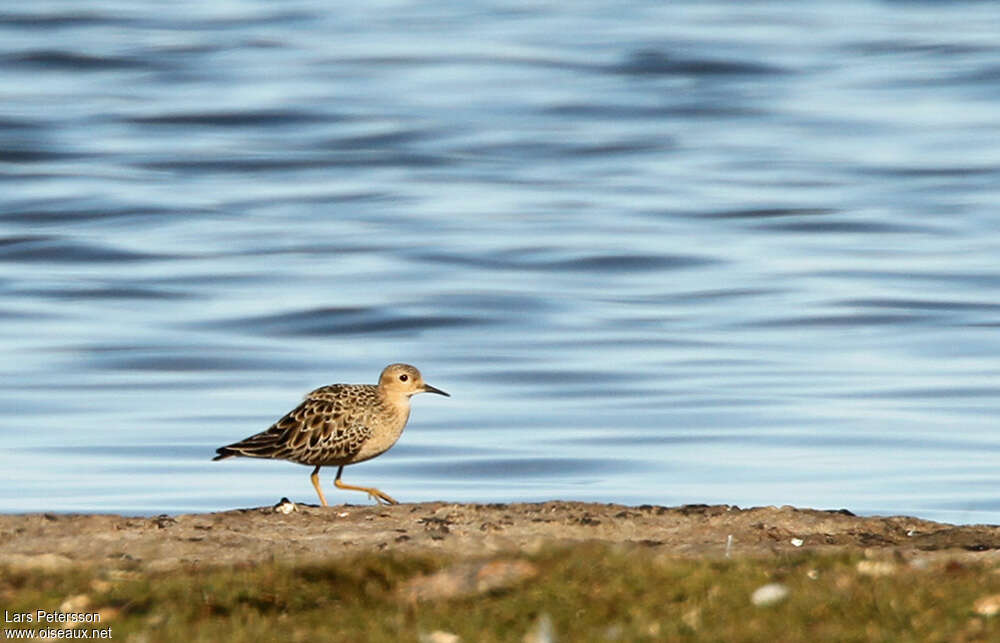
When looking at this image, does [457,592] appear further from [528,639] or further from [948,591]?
[948,591]

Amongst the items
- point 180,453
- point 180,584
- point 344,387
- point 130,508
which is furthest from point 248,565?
point 180,453

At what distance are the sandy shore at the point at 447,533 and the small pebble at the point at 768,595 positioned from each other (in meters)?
0.97

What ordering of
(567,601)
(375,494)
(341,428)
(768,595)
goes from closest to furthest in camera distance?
(768,595)
(567,601)
(375,494)
(341,428)

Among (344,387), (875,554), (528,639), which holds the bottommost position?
(528,639)

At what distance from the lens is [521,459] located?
15398 mm

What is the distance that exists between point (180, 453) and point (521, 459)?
230 cm

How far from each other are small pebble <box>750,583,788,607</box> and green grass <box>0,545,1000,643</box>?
26 mm

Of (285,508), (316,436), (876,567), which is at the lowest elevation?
(876,567)

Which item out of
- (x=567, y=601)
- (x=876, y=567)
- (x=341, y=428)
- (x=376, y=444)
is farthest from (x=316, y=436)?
(x=876, y=567)

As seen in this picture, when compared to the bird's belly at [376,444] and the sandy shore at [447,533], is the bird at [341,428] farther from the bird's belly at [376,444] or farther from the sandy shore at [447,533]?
the sandy shore at [447,533]

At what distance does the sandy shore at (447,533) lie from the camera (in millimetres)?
8516

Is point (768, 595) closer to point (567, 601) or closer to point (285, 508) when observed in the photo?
point (567, 601)

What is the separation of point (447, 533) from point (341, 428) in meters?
2.03

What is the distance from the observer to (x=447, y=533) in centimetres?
916
